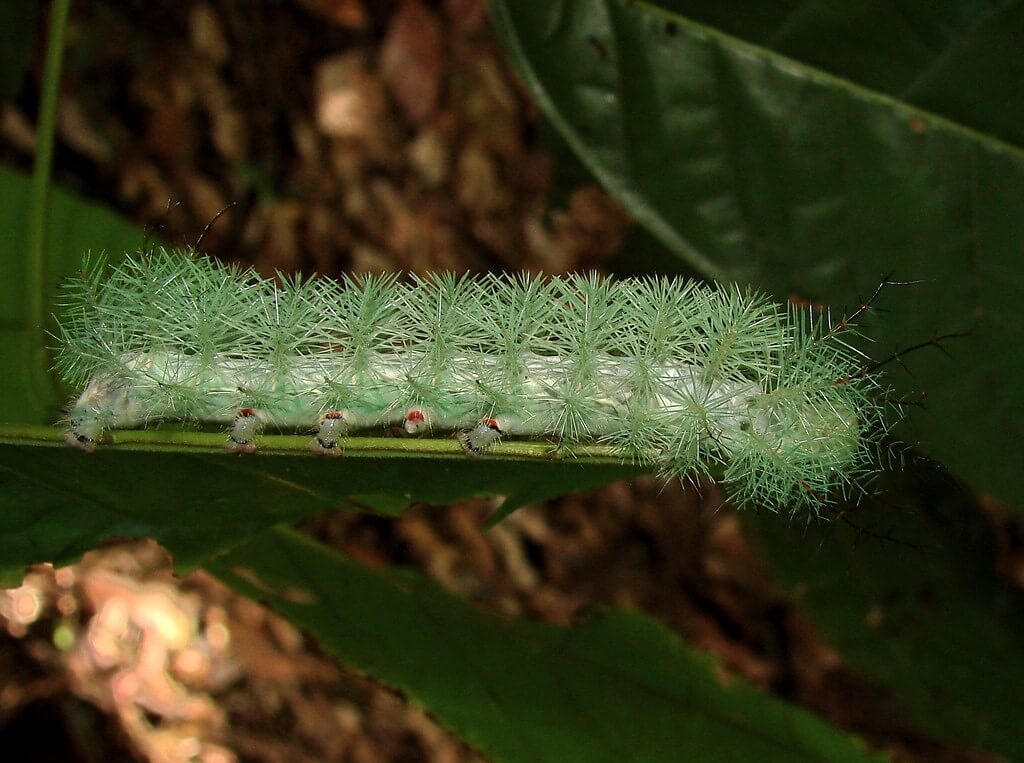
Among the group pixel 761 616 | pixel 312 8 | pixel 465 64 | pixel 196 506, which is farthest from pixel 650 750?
pixel 312 8

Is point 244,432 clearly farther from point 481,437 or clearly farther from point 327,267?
point 327,267

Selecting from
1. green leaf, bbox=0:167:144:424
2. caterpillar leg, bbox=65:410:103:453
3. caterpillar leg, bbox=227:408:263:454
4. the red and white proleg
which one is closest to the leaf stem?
green leaf, bbox=0:167:144:424

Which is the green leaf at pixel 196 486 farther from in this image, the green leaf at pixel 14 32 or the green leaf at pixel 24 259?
the green leaf at pixel 14 32

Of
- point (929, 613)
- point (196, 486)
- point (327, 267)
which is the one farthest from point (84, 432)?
point (327, 267)

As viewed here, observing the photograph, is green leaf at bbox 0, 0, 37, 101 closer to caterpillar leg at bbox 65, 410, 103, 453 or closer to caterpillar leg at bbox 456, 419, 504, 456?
caterpillar leg at bbox 65, 410, 103, 453

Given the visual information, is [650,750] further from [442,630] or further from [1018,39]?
[1018,39]
